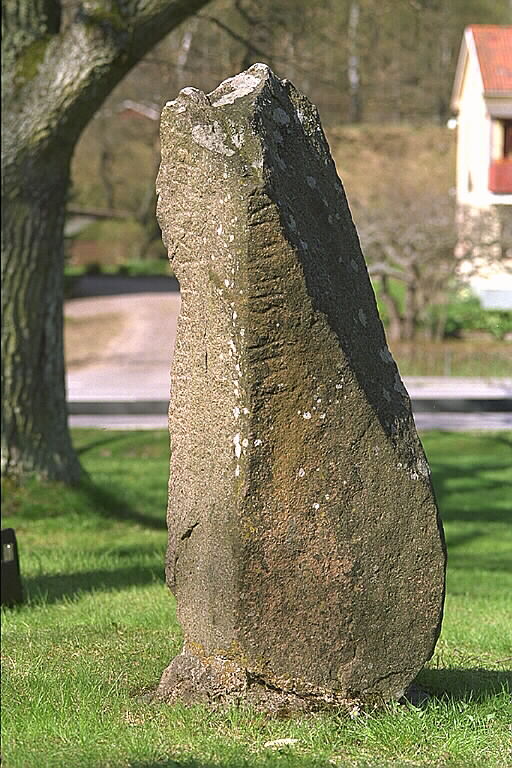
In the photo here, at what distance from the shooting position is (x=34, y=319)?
1050 centimetres

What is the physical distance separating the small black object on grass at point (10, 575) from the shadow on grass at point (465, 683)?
2973 mm

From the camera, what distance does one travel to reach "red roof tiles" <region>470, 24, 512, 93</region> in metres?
29.9

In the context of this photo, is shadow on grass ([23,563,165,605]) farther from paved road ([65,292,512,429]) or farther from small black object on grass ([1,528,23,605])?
paved road ([65,292,512,429])

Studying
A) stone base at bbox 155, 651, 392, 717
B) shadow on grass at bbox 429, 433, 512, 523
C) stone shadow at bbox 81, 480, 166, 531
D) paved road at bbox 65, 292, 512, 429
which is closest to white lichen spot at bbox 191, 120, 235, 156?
stone base at bbox 155, 651, 392, 717

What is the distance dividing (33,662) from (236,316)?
2.15 meters

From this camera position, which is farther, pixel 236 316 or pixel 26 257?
pixel 26 257

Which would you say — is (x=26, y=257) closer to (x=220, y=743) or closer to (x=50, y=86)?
(x=50, y=86)

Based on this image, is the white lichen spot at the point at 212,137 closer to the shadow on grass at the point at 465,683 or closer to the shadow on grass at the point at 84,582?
the shadow on grass at the point at 465,683

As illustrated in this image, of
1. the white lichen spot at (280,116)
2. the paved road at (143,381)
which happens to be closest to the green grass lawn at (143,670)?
the white lichen spot at (280,116)

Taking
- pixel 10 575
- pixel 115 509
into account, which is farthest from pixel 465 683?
pixel 115 509

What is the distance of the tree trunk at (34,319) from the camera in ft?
33.6

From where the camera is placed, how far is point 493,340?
25.3 m

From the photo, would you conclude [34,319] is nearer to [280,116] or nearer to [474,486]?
[474,486]

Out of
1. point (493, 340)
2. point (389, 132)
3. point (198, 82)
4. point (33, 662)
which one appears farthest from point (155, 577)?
point (389, 132)
